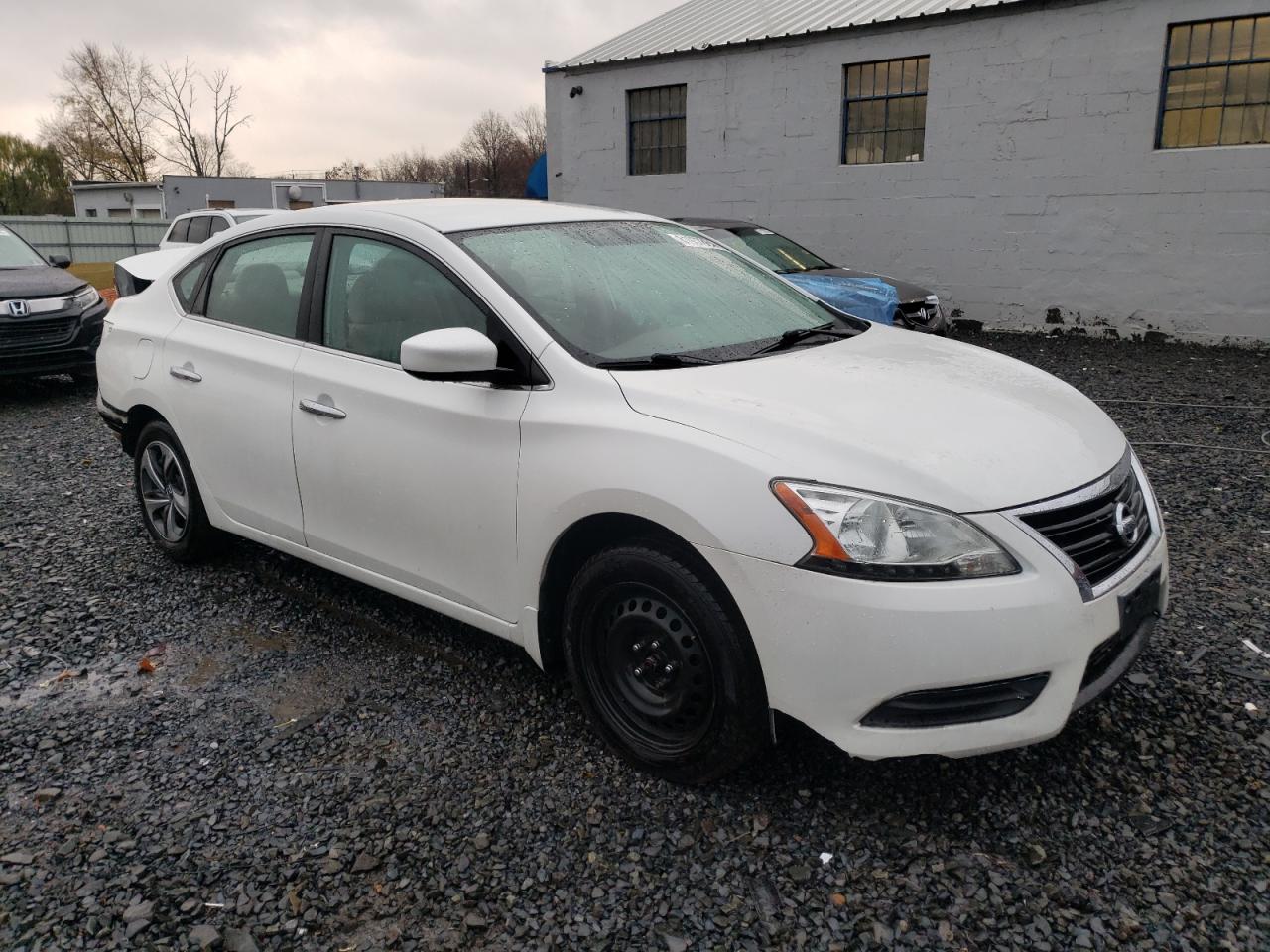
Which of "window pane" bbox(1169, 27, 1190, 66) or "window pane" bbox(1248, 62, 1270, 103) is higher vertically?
"window pane" bbox(1169, 27, 1190, 66)

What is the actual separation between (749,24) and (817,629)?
1519 cm

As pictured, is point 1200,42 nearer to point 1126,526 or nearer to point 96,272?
point 1126,526

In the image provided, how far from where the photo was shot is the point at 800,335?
356 centimetres

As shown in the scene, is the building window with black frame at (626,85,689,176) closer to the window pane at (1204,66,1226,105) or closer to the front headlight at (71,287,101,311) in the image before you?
the window pane at (1204,66,1226,105)

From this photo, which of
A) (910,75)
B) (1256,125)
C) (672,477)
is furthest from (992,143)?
(672,477)

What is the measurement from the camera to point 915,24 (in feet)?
43.7

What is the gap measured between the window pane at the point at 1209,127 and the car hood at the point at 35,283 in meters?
12.5

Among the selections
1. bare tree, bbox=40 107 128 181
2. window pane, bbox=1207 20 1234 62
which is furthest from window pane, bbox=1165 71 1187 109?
bare tree, bbox=40 107 128 181

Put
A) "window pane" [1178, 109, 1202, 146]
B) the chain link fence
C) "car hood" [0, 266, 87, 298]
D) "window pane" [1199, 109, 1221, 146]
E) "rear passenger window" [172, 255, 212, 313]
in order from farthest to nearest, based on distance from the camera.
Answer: the chain link fence
"window pane" [1178, 109, 1202, 146]
"window pane" [1199, 109, 1221, 146]
"car hood" [0, 266, 87, 298]
"rear passenger window" [172, 255, 212, 313]

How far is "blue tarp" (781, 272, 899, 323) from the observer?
9211mm

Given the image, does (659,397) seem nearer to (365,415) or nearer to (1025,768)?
(365,415)

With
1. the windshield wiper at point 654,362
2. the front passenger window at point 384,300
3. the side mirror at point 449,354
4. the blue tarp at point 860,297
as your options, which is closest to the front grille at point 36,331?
the blue tarp at point 860,297

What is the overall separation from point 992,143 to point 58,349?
36.9 feet

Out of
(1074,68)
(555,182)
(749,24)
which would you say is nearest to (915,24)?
(1074,68)
